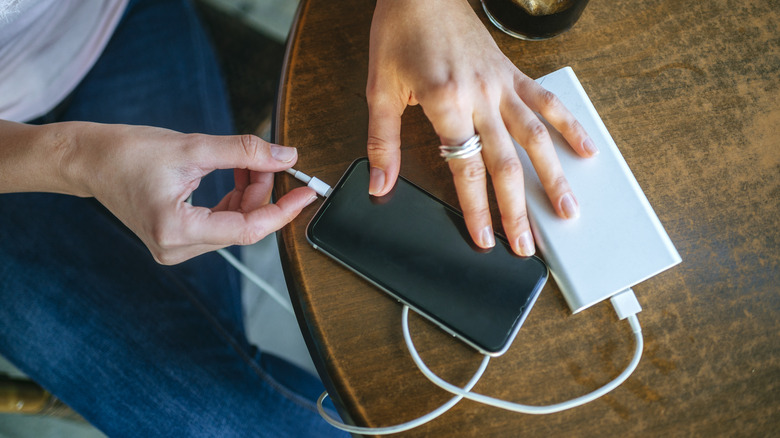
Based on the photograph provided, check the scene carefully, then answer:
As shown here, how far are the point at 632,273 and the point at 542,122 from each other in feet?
0.65

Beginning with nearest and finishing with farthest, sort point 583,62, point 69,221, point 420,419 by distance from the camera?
1. point 420,419
2. point 583,62
3. point 69,221

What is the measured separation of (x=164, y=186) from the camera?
20.5 inches

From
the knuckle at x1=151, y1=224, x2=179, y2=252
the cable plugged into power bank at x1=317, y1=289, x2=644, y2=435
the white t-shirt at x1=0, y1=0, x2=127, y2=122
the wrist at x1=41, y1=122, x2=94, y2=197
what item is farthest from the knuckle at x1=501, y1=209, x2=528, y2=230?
the white t-shirt at x1=0, y1=0, x2=127, y2=122

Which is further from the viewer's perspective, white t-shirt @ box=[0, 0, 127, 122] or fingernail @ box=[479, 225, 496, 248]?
white t-shirt @ box=[0, 0, 127, 122]

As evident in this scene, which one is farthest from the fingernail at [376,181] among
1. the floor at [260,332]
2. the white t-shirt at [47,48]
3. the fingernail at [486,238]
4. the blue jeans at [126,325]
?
the floor at [260,332]

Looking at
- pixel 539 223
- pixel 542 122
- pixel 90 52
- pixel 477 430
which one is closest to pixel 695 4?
pixel 542 122

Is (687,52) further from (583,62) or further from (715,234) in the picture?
(715,234)

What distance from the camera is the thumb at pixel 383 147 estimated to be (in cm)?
52

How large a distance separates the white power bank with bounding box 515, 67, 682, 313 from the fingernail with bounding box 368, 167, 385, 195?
167 mm

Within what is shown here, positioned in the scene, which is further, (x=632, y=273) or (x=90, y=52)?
(x=90, y=52)

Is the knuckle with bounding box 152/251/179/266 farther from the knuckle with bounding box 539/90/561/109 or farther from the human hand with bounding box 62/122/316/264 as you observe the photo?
the knuckle with bounding box 539/90/561/109

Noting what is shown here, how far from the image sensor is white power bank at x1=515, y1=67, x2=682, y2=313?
0.47 meters

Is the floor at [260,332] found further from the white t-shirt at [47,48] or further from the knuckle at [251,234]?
the knuckle at [251,234]

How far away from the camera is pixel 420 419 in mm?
467
